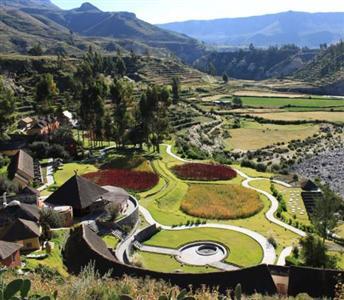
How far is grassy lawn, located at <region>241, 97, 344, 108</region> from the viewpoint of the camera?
149425mm

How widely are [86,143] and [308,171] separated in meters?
39.6

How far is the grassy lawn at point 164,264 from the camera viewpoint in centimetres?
3612

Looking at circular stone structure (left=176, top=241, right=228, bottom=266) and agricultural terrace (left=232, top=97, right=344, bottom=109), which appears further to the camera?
agricultural terrace (left=232, top=97, right=344, bottom=109)

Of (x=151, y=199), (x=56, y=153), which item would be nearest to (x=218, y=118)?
(x=56, y=153)

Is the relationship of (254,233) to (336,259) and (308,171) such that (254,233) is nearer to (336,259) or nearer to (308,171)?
(336,259)

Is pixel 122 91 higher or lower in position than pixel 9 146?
higher

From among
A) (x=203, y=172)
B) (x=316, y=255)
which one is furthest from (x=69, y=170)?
(x=316, y=255)

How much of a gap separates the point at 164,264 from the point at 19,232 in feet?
37.8

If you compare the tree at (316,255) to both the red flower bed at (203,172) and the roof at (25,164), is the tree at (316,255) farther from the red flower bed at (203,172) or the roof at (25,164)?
the roof at (25,164)

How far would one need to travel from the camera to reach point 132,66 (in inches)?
6363

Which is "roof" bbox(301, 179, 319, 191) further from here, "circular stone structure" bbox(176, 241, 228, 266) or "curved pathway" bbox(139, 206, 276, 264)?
"circular stone structure" bbox(176, 241, 228, 266)

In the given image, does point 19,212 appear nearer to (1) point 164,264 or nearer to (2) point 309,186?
(1) point 164,264

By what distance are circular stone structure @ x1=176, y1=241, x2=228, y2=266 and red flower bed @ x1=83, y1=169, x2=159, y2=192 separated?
17031mm

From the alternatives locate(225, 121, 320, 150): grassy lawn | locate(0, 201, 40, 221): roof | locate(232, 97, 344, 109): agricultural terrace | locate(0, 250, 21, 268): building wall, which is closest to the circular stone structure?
locate(0, 201, 40, 221): roof
